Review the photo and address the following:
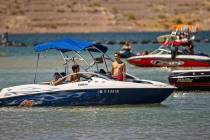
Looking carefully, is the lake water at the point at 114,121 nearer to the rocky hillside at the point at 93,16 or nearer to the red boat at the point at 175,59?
the red boat at the point at 175,59

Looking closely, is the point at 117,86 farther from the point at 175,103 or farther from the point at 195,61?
the point at 195,61

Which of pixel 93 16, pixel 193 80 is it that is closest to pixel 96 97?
pixel 193 80

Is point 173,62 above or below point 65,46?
below

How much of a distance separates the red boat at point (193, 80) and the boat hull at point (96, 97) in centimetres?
551

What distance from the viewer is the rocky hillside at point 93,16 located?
168500 millimetres

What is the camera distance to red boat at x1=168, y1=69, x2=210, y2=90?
37562 millimetres

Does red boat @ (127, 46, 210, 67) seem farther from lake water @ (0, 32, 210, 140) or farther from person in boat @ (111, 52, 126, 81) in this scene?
person in boat @ (111, 52, 126, 81)

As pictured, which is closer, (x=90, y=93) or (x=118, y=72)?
(x=90, y=93)

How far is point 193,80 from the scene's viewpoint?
37.6 meters

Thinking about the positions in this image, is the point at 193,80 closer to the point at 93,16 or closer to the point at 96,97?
the point at 96,97

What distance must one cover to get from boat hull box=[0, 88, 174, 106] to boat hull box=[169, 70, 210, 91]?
217 inches

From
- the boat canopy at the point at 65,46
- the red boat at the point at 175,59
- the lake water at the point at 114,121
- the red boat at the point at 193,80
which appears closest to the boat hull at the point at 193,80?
the red boat at the point at 193,80

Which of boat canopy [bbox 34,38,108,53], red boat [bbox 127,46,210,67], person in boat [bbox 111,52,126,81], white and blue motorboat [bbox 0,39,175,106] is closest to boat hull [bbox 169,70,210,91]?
boat canopy [bbox 34,38,108,53]

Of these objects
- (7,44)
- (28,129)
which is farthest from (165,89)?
(7,44)
